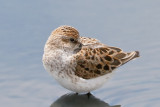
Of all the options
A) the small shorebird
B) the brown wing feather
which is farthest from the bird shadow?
the brown wing feather

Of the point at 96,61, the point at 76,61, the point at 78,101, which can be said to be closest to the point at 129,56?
the point at 96,61

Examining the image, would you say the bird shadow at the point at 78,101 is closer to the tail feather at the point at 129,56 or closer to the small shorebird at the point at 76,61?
the small shorebird at the point at 76,61

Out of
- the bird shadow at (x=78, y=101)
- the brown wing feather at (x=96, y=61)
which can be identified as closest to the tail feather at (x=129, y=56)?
the brown wing feather at (x=96, y=61)

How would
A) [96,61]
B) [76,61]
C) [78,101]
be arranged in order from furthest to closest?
[78,101] → [96,61] → [76,61]

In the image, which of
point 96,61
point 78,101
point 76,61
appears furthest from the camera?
point 78,101

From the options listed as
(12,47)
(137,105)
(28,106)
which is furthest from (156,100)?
(12,47)

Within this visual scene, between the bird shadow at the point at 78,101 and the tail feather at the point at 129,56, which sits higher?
the tail feather at the point at 129,56

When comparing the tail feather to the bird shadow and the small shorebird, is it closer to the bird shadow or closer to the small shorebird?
the small shorebird

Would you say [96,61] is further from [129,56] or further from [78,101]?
[78,101]
